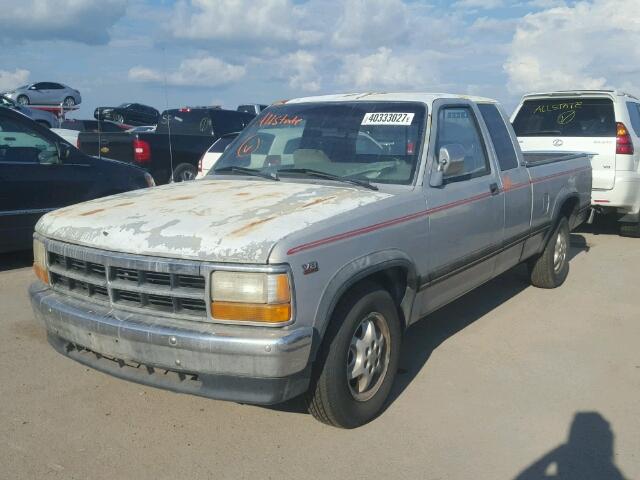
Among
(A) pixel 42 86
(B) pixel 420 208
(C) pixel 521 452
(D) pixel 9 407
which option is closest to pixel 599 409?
(C) pixel 521 452

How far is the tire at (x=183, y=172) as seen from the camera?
42.1ft

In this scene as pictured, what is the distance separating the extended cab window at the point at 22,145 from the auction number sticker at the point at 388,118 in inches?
168

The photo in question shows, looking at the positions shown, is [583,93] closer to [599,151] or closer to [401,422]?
[599,151]

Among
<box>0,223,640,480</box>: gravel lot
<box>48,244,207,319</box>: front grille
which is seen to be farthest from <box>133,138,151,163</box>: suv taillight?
<box>48,244,207,319</box>: front grille

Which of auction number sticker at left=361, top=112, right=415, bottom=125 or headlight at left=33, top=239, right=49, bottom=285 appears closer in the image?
headlight at left=33, top=239, right=49, bottom=285

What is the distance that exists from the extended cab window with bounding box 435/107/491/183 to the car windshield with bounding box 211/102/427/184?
212mm

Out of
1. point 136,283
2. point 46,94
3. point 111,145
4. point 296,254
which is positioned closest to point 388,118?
point 296,254

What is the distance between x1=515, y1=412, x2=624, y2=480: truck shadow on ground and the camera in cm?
325

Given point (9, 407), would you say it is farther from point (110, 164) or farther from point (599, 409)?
point (110, 164)

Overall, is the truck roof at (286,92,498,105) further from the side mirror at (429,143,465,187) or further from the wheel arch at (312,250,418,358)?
the wheel arch at (312,250,418,358)

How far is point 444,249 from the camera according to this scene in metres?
Result: 4.26

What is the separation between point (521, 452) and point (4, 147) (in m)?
5.96

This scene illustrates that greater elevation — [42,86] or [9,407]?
[42,86]

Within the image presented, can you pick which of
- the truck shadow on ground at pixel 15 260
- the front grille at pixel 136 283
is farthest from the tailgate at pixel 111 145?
the front grille at pixel 136 283
